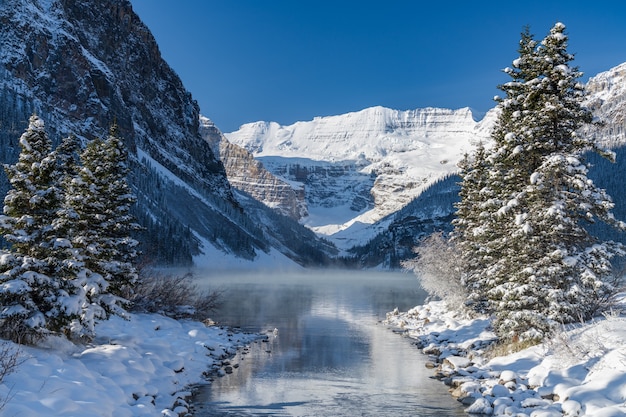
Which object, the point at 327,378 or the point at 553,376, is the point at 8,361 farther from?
the point at 553,376

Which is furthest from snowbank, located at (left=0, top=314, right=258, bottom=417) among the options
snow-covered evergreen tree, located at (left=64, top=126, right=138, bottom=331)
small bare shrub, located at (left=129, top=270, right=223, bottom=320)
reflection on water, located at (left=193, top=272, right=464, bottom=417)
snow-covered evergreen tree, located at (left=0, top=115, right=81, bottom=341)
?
small bare shrub, located at (left=129, top=270, right=223, bottom=320)

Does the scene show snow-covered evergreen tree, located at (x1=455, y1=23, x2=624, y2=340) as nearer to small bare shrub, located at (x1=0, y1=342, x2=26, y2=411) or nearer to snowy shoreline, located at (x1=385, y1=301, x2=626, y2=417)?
snowy shoreline, located at (x1=385, y1=301, x2=626, y2=417)

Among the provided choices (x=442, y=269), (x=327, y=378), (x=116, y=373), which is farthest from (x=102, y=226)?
(x=442, y=269)

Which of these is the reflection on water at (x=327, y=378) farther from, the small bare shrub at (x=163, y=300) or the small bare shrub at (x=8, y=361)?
the small bare shrub at (x=8, y=361)

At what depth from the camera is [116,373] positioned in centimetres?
1909

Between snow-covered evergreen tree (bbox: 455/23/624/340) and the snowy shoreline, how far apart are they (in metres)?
1.27

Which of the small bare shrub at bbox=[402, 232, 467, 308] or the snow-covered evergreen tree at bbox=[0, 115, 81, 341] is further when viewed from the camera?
the small bare shrub at bbox=[402, 232, 467, 308]

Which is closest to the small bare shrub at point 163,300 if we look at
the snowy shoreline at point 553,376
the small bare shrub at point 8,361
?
the small bare shrub at point 8,361

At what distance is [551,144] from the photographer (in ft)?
77.1

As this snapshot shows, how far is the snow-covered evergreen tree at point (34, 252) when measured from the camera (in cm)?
1780

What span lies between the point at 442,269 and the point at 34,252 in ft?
108

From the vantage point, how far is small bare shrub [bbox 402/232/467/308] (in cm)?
4267

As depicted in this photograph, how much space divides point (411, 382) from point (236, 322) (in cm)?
2373

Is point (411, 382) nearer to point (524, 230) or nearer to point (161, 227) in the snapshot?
point (524, 230)
